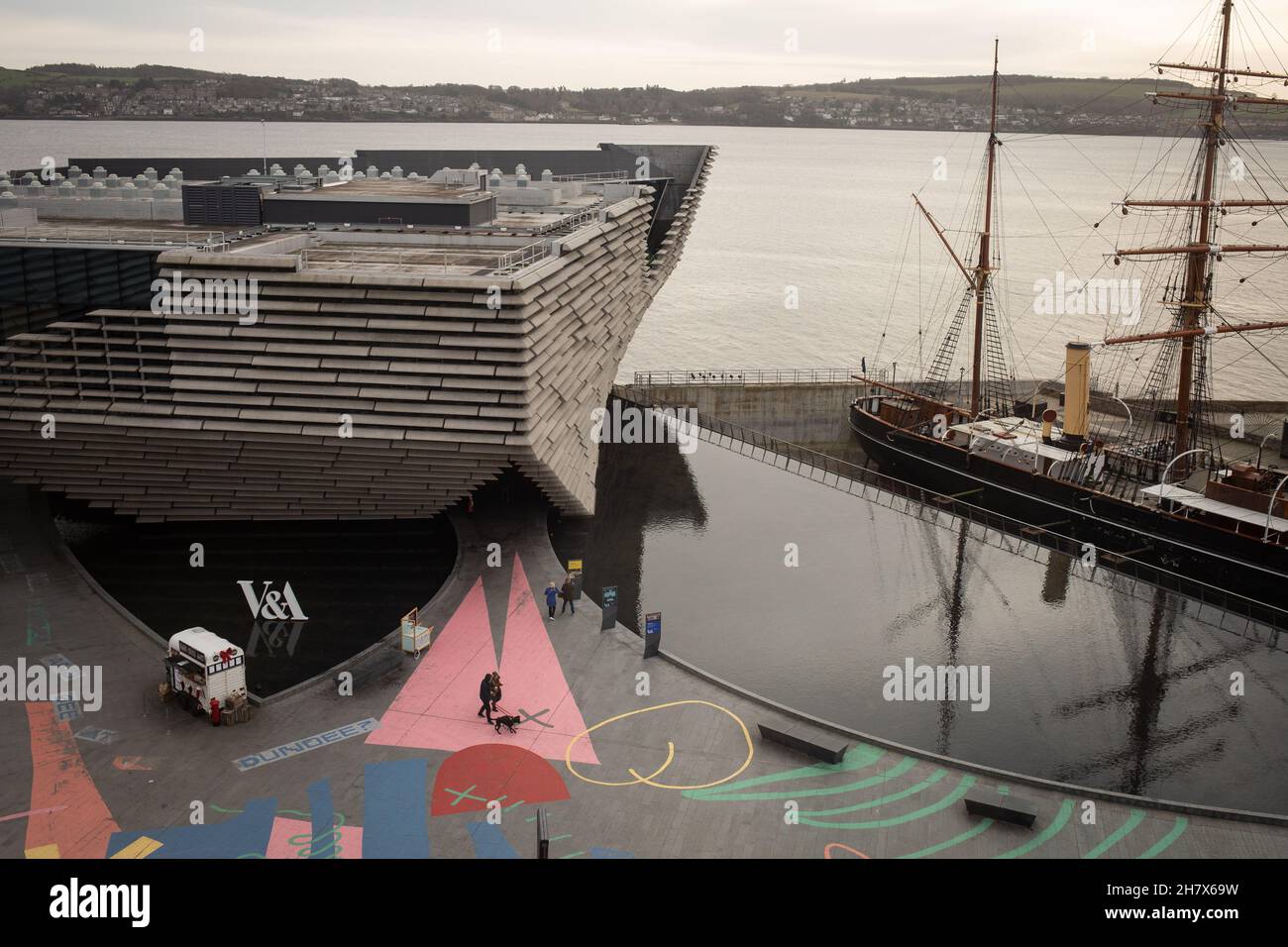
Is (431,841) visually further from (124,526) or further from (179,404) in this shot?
(124,526)

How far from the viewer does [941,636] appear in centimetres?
3609

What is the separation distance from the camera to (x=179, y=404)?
107ft

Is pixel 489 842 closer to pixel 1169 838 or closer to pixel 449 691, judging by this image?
pixel 449 691

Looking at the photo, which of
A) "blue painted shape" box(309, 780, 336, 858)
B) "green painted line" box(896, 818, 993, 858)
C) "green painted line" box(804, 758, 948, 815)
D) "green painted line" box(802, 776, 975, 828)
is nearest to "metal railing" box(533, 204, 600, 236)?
"blue painted shape" box(309, 780, 336, 858)

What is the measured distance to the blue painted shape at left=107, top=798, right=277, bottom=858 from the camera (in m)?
21.6

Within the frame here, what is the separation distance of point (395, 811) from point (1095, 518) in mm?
36233

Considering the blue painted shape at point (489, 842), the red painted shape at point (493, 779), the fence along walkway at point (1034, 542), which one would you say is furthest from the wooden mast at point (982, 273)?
the blue painted shape at point (489, 842)

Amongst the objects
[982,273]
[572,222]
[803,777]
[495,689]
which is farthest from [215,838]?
[982,273]

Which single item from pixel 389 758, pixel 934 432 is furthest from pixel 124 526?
pixel 934 432

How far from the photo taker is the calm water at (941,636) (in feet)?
95.3

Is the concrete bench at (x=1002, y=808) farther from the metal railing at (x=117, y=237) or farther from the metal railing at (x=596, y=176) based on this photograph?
the metal railing at (x=596, y=176)

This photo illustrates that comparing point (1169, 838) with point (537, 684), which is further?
point (537, 684)

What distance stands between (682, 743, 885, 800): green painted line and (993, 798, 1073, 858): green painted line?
350 cm

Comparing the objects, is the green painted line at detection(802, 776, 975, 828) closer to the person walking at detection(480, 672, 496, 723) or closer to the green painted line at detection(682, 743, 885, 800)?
the green painted line at detection(682, 743, 885, 800)
